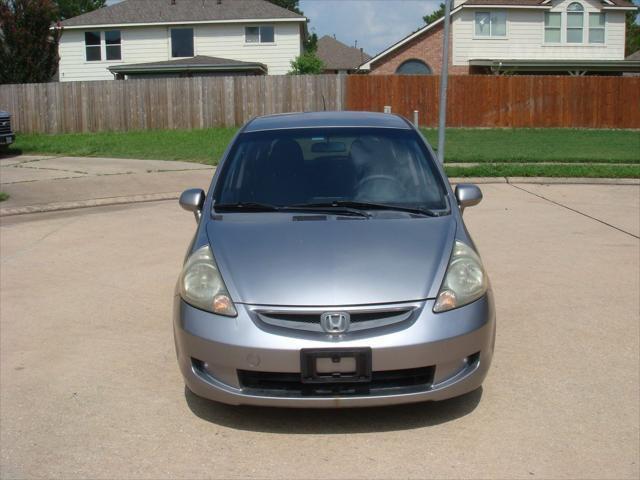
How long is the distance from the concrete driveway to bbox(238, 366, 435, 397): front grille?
0.26 meters

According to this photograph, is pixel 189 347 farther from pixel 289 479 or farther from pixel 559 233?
pixel 559 233

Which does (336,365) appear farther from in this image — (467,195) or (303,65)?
(303,65)

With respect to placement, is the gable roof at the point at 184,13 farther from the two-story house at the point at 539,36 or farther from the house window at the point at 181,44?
the two-story house at the point at 539,36

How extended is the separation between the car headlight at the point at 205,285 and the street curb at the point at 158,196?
8212mm

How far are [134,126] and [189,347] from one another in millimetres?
25820

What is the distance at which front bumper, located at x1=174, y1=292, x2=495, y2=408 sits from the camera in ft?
13.0

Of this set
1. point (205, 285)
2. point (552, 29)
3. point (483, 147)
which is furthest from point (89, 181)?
point (552, 29)

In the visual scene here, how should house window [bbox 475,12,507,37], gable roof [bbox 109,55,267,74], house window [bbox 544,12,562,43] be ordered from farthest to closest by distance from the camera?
house window [bbox 544,12,562,43] < house window [bbox 475,12,507,37] < gable roof [bbox 109,55,267,74]

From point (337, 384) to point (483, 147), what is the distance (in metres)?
17.8

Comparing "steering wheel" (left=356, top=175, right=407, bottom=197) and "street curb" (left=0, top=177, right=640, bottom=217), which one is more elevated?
"steering wheel" (left=356, top=175, right=407, bottom=197)

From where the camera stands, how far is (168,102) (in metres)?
28.8

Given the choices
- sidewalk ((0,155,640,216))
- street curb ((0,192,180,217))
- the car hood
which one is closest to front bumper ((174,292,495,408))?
the car hood

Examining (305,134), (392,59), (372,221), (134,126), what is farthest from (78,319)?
(392,59)

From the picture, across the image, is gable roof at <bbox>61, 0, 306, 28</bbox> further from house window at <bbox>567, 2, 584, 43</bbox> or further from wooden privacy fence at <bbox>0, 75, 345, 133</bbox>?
house window at <bbox>567, 2, 584, 43</bbox>
